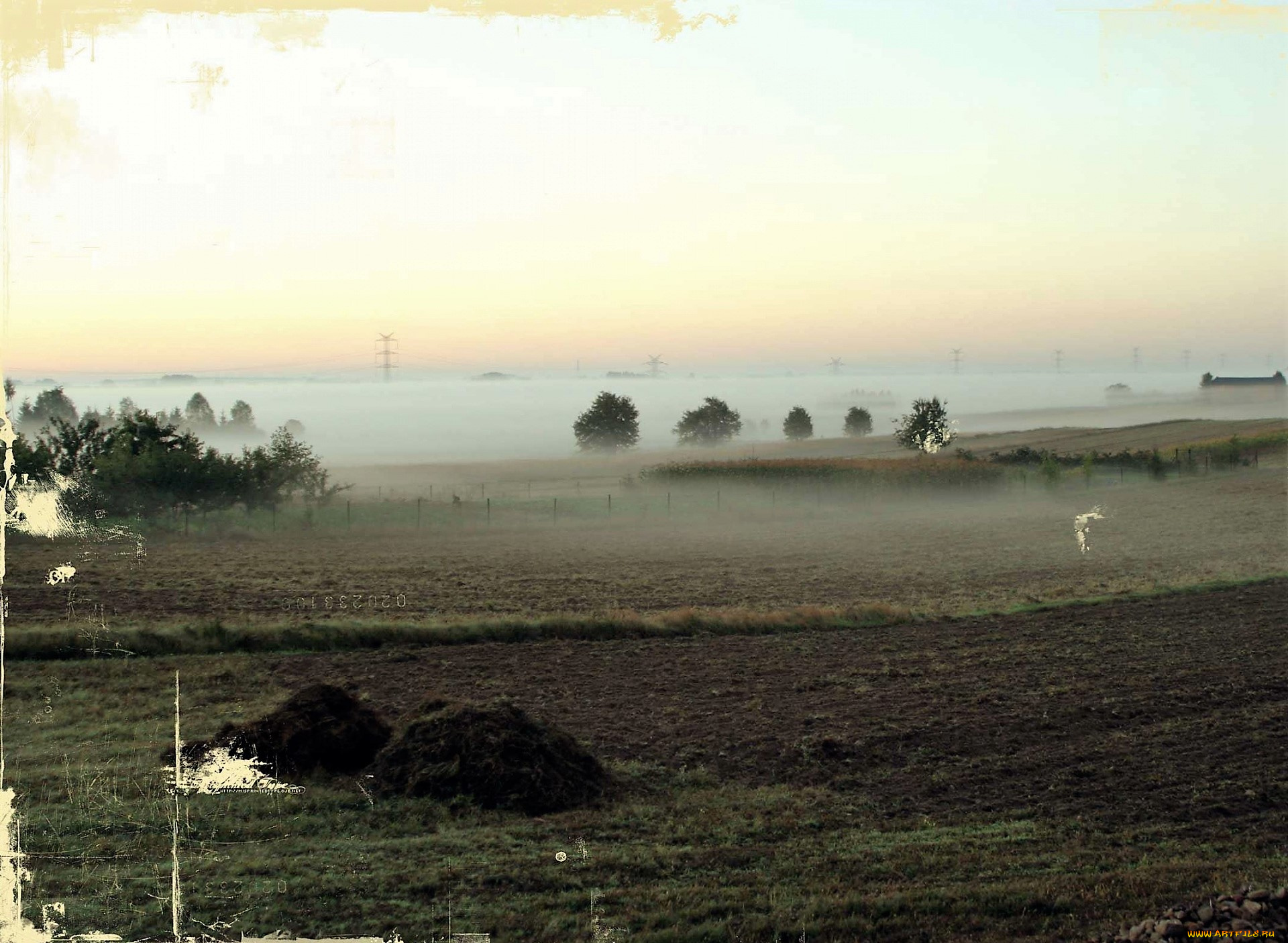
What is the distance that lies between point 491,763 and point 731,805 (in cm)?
284

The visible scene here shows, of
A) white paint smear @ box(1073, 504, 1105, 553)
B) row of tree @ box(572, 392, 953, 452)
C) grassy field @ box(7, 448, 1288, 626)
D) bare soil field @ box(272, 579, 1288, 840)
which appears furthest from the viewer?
row of tree @ box(572, 392, 953, 452)

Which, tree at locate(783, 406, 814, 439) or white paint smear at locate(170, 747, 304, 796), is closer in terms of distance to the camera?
white paint smear at locate(170, 747, 304, 796)

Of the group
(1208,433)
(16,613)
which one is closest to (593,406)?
(1208,433)

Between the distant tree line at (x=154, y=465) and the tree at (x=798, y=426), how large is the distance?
3590 inches

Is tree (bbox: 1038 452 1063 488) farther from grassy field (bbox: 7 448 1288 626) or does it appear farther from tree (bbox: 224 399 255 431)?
tree (bbox: 224 399 255 431)

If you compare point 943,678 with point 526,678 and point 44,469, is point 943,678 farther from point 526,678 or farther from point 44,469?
point 44,469

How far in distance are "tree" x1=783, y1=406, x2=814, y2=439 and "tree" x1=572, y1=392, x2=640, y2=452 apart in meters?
26.3

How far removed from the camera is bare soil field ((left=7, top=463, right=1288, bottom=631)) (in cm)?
2517

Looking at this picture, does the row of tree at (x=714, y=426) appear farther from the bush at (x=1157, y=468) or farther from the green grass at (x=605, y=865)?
the green grass at (x=605, y=865)

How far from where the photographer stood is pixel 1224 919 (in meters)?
6.29

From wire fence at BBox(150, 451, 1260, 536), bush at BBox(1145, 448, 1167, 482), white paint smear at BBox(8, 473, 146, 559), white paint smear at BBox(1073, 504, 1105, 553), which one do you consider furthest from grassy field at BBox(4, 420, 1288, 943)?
bush at BBox(1145, 448, 1167, 482)

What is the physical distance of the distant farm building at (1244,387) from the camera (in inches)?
5415

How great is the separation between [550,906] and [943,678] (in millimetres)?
10543

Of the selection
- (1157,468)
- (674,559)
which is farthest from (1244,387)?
(674,559)
